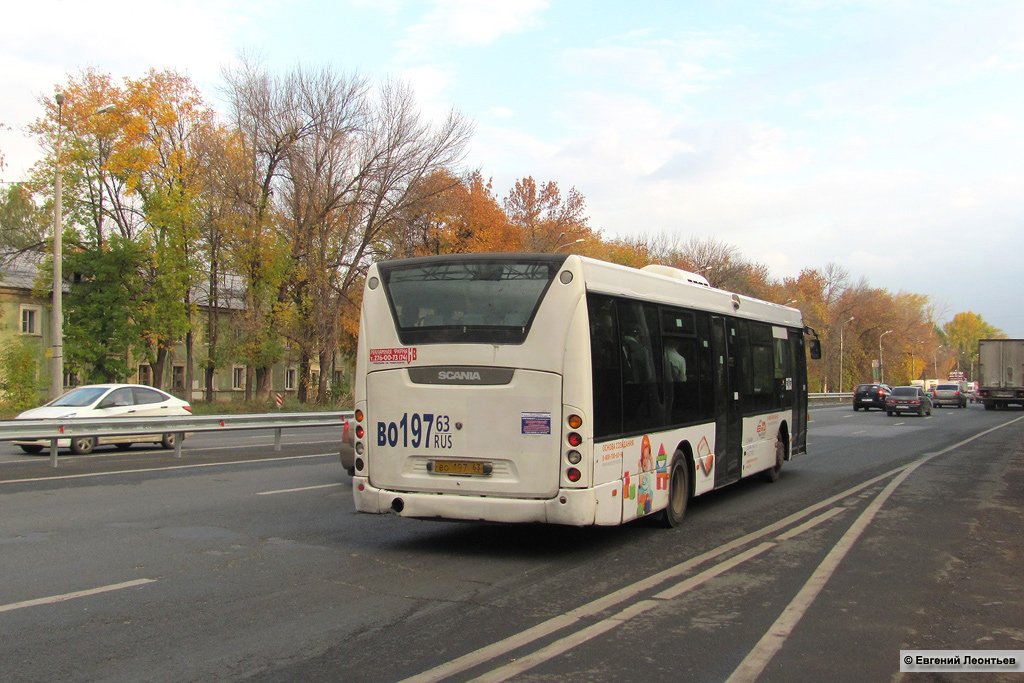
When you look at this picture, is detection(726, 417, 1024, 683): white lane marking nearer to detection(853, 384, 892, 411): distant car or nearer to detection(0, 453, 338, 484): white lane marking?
detection(0, 453, 338, 484): white lane marking

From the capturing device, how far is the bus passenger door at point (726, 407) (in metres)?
11.3

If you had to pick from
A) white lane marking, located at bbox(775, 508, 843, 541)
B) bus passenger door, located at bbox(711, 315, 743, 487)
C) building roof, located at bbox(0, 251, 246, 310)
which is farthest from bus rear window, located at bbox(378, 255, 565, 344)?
building roof, located at bbox(0, 251, 246, 310)

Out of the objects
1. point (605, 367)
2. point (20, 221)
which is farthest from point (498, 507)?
point (20, 221)

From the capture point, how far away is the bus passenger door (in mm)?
11336

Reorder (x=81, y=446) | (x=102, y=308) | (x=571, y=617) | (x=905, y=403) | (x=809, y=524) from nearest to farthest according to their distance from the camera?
(x=571, y=617), (x=809, y=524), (x=81, y=446), (x=905, y=403), (x=102, y=308)

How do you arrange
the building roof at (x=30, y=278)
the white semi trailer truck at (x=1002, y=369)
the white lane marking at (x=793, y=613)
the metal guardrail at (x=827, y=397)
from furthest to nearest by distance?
1. the metal guardrail at (x=827, y=397)
2. the white semi trailer truck at (x=1002, y=369)
3. the building roof at (x=30, y=278)
4. the white lane marking at (x=793, y=613)

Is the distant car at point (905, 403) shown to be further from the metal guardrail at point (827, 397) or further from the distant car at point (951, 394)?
the distant car at point (951, 394)

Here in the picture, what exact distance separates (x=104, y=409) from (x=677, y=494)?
44.7 ft

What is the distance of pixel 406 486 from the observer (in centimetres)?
824

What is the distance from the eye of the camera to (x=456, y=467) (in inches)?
317

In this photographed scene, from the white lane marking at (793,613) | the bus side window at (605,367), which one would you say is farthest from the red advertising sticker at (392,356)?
the white lane marking at (793,613)

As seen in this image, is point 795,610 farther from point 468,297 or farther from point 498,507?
point 468,297

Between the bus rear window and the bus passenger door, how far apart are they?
13.4ft

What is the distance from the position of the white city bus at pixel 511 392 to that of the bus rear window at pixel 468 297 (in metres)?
0.01
